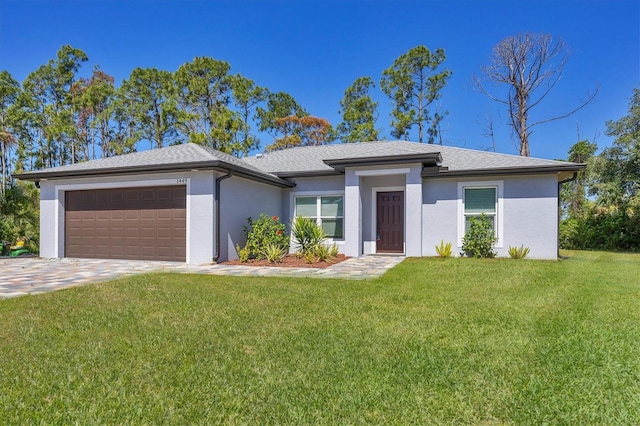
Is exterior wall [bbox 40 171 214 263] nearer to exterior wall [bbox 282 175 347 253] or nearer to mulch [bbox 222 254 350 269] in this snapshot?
mulch [bbox 222 254 350 269]

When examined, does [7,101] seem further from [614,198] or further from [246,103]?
[614,198]

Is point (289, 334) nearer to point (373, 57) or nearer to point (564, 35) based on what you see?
point (564, 35)

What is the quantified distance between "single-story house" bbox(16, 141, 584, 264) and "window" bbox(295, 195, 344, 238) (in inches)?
2.2

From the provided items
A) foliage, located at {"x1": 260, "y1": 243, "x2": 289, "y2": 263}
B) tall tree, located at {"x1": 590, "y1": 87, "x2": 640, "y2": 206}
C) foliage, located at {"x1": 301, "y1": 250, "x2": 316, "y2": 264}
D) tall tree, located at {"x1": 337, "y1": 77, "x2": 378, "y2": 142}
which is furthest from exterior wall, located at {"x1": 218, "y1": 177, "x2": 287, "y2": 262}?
tall tree, located at {"x1": 590, "y1": 87, "x2": 640, "y2": 206}

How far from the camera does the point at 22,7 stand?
522 inches

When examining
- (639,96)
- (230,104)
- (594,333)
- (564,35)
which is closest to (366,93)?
(230,104)

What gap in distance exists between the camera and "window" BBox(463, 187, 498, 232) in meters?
11.5

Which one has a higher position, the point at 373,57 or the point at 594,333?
the point at 373,57

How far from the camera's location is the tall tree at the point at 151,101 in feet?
87.8

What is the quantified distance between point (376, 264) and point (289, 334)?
19.6ft

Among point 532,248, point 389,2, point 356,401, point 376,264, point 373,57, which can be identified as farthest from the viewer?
point 373,57

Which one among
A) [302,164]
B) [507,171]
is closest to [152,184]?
[302,164]

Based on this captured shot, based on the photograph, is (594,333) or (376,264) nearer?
(594,333)

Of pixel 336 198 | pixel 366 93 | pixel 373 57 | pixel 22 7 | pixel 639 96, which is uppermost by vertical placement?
pixel 373 57
